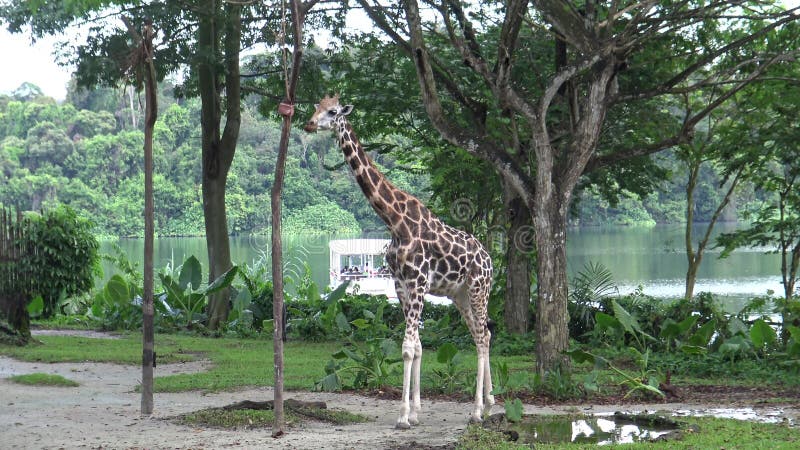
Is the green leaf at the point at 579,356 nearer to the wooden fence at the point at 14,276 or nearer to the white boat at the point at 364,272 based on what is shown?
the wooden fence at the point at 14,276

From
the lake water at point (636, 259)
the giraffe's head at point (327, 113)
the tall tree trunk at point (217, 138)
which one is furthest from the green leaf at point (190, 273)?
the giraffe's head at point (327, 113)

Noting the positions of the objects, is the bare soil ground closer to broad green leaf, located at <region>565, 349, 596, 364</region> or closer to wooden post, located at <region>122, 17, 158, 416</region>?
wooden post, located at <region>122, 17, 158, 416</region>

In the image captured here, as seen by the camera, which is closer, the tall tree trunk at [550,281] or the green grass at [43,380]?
the tall tree trunk at [550,281]

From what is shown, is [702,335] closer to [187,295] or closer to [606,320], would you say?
[606,320]

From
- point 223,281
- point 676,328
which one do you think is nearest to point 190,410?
point 676,328

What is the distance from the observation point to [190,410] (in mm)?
10164

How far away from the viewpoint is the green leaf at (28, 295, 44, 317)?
1833cm

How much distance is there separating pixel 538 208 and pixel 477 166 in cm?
545

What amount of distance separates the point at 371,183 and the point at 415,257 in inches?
35.0

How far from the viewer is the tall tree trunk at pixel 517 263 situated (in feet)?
54.0

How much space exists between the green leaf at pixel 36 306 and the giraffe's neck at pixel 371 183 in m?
10.3

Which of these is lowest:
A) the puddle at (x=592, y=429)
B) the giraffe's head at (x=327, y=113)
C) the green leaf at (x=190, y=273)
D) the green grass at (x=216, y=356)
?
the puddle at (x=592, y=429)

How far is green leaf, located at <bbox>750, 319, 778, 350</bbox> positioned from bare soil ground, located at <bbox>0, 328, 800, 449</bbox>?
1.77 m

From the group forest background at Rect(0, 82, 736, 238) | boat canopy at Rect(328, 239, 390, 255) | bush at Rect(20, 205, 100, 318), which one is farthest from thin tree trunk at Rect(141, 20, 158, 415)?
forest background at Rect(0, 82, 736, 238)
